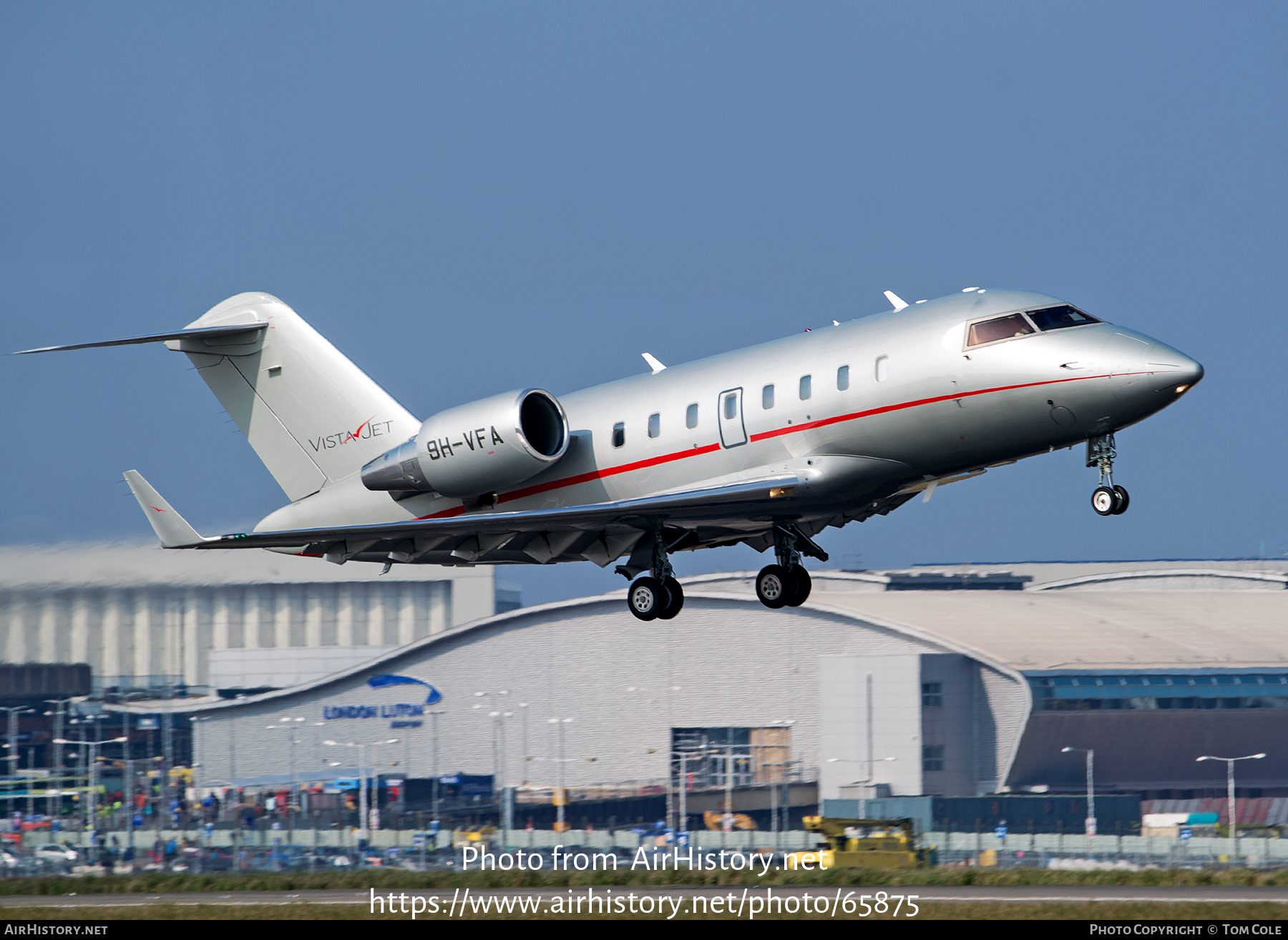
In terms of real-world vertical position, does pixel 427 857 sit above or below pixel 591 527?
below

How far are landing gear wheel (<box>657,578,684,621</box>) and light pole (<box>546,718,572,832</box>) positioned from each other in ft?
92.9

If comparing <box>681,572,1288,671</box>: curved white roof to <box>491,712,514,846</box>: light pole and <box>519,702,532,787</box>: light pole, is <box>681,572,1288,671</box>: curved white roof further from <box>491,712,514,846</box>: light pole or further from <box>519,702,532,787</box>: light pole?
<box>491,712,514,846</box>: light pole

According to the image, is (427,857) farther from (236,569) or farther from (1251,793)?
(1251,793)

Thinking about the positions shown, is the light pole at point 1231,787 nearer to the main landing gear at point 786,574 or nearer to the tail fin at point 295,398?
the main landing gear at point 786,574

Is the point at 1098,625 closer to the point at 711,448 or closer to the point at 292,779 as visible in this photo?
the point at 292,779

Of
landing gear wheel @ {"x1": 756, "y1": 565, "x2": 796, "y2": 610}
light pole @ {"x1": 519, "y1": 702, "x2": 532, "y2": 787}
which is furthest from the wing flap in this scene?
light pole @ {"x1": 519, "y1": 702, "x2": 532, "y2": 787}

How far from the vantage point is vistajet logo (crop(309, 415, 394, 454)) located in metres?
25.1

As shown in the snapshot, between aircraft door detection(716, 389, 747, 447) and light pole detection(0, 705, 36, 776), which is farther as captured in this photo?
light pole detection(0, 705, 36, 776)

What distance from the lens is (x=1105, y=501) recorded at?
18656mm

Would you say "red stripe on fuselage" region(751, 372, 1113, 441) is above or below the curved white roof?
above

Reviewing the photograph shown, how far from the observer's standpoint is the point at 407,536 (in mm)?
22969

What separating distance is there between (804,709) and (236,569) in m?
24.9
